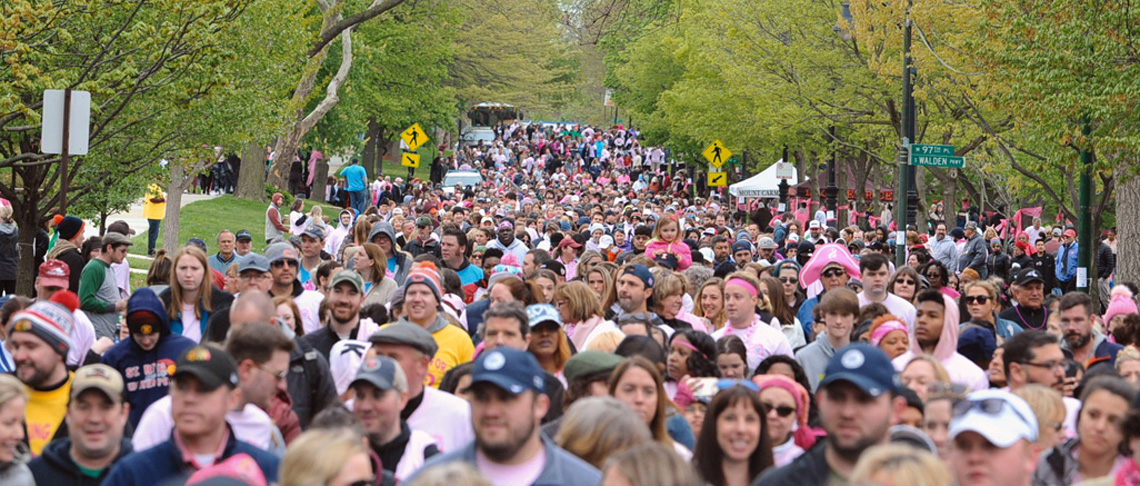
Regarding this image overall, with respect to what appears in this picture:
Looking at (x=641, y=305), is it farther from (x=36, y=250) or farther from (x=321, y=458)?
(x=36, y=250)

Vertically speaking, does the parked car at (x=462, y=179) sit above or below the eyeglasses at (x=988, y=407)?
above

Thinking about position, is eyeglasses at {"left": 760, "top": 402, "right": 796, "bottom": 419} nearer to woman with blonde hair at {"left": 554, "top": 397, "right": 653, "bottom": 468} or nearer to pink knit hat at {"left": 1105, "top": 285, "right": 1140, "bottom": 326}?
woman with blonde hair at {"left": 554, "top": 397, "right": 653, "bottom": 468}

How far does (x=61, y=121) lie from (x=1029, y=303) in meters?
8.64

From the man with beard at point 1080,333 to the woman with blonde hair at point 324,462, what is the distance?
6.17m

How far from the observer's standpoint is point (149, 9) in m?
18.3

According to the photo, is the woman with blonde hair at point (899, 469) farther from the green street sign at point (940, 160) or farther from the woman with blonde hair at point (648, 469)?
the green street sign at point (940, 160)

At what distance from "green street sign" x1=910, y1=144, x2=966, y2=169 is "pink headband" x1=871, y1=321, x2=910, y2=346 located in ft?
44.3

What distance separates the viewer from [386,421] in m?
6.12

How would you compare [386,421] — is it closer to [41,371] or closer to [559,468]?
[559,468]

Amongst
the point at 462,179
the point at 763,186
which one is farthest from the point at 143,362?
the point at 462,179

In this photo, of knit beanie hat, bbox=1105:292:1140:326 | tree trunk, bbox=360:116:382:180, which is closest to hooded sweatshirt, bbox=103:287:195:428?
knit beanie hat, bbox=1105:292:1140:326

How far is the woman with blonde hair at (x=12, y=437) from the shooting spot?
5734 millimetres

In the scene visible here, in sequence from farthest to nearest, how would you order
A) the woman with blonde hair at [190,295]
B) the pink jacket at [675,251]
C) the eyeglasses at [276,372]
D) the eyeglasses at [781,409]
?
the pink jacket at [675,251] < the woman with blonde hair at [190,295] < the eyeglasses at [781,409] < the eyeglasses at [276,372]

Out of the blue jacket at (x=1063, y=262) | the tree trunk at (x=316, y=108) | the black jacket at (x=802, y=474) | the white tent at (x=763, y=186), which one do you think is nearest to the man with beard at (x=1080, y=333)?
the black jacket at (x=802, y=474)
